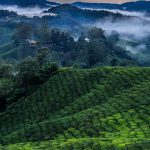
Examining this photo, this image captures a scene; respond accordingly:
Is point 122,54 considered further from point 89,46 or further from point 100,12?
point 100,12

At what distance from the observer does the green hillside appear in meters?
26.9

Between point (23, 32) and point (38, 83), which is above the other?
A: point (38, 83)

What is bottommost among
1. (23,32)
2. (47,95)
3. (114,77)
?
(23,32)

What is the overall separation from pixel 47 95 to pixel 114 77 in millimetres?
7390

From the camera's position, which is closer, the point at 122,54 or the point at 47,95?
the point at 47,95

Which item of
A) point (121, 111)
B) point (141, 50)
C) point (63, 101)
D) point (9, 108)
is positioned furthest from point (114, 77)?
point (141, 50)

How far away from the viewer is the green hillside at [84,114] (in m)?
26.9

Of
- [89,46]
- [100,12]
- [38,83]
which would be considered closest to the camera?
[38,83]

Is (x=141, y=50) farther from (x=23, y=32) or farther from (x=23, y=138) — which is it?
(x=23, y=138)

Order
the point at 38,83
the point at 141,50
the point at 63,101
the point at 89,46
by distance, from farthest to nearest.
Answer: the point at 141,50 < the point at 89,46 < the point at 38,83 < the point at 63,101

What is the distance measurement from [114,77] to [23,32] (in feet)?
260

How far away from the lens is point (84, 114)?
107ft

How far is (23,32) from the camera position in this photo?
11694cm

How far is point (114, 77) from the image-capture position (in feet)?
135
